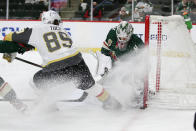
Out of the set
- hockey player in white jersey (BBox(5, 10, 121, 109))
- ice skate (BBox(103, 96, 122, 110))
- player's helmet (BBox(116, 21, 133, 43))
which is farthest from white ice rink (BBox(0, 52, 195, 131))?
player's helmet (BBox(116, 21, 133, 43))

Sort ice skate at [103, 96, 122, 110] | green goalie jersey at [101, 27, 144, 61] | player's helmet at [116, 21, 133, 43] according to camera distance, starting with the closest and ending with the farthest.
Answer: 1. ice skate at [103, 96, 122, 110]
2. player's helmet at [116, 21, 133, 43]
3. green goalie jersey at [101, 27, 144, 61]

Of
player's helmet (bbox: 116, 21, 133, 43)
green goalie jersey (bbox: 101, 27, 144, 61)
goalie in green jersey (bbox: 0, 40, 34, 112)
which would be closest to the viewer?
goalie in green jersey (bbox: 0, 40, 34, 112)

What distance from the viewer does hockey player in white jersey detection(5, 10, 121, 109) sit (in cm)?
288

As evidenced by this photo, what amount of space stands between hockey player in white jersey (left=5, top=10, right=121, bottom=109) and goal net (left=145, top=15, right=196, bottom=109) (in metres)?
0.67

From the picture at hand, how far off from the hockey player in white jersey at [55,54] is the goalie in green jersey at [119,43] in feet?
2.60

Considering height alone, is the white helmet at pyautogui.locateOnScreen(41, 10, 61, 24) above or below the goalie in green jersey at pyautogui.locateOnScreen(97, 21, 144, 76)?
above

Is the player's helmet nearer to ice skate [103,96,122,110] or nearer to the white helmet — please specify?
ice skate [103,96,122,110]

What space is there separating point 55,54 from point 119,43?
3.58 ft

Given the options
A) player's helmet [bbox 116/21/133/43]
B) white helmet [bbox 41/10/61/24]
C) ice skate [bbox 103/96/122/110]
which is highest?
white helmet [bbox 41/10/61/24]

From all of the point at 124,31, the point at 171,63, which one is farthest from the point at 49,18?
the point at 171,63

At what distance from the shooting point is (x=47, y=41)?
2.87 m

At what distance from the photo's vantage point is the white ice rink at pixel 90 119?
2836mm

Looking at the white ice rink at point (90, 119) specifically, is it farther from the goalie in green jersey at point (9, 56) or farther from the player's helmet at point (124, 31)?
the player's helmet at point (124, 31)

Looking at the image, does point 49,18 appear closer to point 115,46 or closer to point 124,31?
point 124,31
